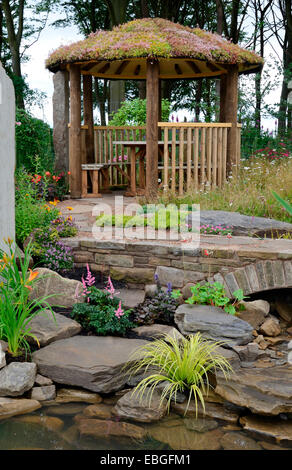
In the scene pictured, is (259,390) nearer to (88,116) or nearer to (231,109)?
(231,109)

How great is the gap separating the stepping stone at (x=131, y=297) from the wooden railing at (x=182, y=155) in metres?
2.87

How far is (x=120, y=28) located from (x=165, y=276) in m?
5.34

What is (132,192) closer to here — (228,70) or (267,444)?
(228,70)

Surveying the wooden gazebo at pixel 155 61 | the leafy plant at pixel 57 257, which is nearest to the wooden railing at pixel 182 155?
the wooden gazebo at pixel 155 61

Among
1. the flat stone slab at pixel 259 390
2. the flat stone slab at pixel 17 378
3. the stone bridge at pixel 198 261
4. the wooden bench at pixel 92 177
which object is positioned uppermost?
the wooden bench at pixel 92 177

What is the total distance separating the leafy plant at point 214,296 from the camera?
500 cm

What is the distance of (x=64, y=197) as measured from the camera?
9477 mm

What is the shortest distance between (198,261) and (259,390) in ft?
5.64

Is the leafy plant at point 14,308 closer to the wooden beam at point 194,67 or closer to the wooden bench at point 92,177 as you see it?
the wooden bench at point 92,177

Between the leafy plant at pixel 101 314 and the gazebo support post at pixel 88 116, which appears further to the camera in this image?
the gazebo support post at pixel 88 116

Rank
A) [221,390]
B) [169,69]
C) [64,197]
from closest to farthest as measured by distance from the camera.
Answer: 1. [221,390]
2. [64,197]
3. [169,69]

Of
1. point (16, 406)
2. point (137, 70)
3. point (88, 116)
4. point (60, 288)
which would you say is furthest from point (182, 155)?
point (16, 406)
